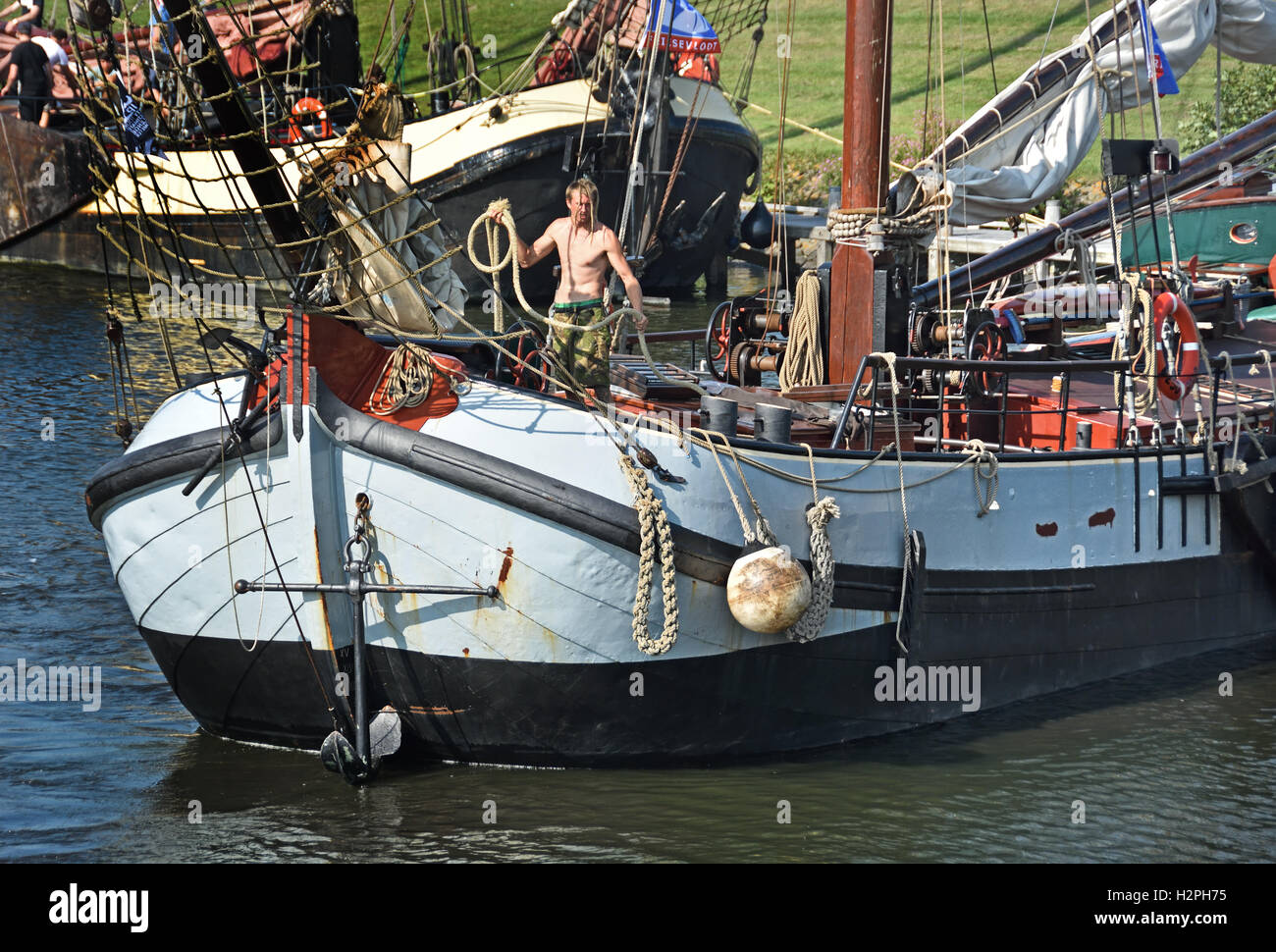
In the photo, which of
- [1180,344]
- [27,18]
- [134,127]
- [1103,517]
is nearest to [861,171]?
[1180,344]

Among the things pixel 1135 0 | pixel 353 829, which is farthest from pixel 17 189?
pixel 353 829

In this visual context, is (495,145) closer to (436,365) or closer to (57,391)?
(57,391)

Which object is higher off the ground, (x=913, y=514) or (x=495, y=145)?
→ (x=495, y=145)

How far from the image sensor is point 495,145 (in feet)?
71.8

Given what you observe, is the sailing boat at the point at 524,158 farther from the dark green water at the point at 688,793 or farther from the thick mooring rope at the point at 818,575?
the thick mooring rope at the point at 818,575

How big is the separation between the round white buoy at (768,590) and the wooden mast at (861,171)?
2.72 m

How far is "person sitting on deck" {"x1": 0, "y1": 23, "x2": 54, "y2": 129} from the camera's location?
2520 centimetres

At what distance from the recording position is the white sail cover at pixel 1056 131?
11586 mm

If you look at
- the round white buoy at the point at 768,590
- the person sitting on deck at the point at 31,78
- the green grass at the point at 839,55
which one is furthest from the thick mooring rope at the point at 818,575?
the person sitting on deck at the point at 31,78

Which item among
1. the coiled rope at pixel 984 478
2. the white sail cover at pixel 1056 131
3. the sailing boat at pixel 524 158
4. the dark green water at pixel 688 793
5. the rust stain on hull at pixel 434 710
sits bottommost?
the dark green water at pixel 688 793

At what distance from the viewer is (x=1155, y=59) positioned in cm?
1136

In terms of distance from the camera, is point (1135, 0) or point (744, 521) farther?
point (1135, 0)

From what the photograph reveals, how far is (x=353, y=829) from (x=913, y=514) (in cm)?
314
